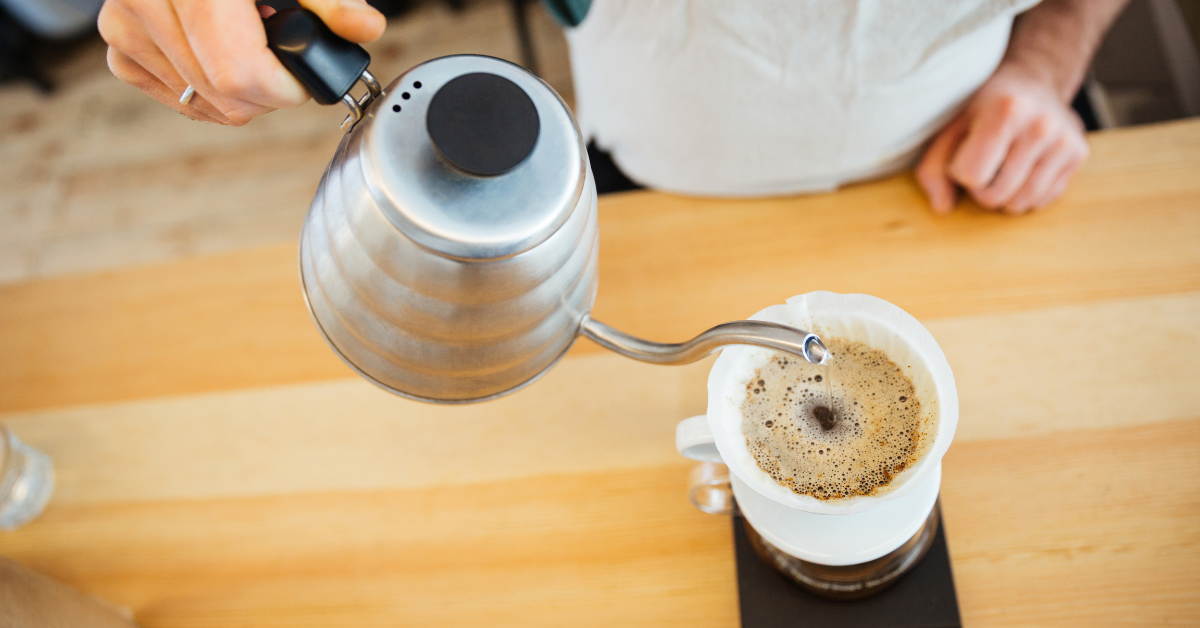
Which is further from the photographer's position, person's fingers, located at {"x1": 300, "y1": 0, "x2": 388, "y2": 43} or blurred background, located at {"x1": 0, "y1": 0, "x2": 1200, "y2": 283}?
blurred background, located at {"x1": 0, "y1": 0, "x2": 1200, "y2": 283}

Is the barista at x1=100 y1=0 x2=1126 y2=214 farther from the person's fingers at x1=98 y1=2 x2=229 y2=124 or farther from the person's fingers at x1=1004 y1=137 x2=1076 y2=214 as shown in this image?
the person's fingers at x1=98 y1=2 x2=229 y2=124

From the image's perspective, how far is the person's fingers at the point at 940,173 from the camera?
73cm

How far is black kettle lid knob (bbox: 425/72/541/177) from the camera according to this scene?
1.17 ft

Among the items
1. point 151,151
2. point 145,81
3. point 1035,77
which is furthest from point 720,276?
point 151,151

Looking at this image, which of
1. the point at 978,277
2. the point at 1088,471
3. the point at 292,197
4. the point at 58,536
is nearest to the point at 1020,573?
the point at 1088,471

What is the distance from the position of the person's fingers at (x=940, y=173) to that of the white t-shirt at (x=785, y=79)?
27mm

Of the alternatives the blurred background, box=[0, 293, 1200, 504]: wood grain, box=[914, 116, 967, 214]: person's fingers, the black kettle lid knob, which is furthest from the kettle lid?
the blurred background

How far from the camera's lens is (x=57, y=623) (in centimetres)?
56

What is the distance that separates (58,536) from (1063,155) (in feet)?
3.41

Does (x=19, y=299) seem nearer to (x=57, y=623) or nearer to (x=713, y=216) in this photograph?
(x=57, y=623)

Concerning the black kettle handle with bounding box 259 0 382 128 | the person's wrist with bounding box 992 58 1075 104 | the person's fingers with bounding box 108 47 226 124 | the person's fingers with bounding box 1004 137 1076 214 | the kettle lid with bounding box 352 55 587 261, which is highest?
the black kettle handle with bounding box 259 0 382 128

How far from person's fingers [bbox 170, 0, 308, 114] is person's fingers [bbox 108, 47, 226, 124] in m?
0.07

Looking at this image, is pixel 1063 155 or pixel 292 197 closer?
pixel 1063 155

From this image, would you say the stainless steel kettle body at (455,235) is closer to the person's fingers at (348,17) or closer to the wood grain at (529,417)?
the person's fingers at (348,17)
